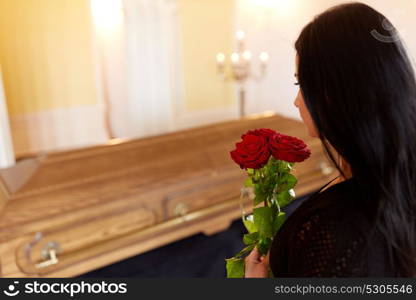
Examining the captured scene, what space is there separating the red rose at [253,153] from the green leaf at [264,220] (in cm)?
8

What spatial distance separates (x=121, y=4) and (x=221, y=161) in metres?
0.71

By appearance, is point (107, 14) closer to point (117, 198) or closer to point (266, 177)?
point (117, 198)

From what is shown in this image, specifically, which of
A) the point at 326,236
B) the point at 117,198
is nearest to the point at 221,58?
the point at 117,198

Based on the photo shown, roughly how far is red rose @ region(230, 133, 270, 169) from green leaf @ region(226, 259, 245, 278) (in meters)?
0.17

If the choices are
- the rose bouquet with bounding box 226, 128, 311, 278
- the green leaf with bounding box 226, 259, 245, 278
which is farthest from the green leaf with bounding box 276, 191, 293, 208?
the green leaf with bounding box 226, 259, 245, 278

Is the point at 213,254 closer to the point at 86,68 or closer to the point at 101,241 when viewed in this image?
the point at 101,241

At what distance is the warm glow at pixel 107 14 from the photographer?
1155 millimetres

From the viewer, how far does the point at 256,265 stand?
0.54 meters

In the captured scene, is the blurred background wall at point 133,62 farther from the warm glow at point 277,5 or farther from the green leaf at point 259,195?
the green leaf at point 259,195

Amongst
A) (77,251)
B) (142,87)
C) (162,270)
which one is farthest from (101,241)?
(142,87)

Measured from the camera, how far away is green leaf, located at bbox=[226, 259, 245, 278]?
568 mm

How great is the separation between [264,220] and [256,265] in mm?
66

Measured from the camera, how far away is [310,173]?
→ 120cm

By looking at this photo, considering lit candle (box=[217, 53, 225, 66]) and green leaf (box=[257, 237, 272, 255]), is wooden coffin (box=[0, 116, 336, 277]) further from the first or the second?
lit candle (box=[217, 53, 225, 66])
